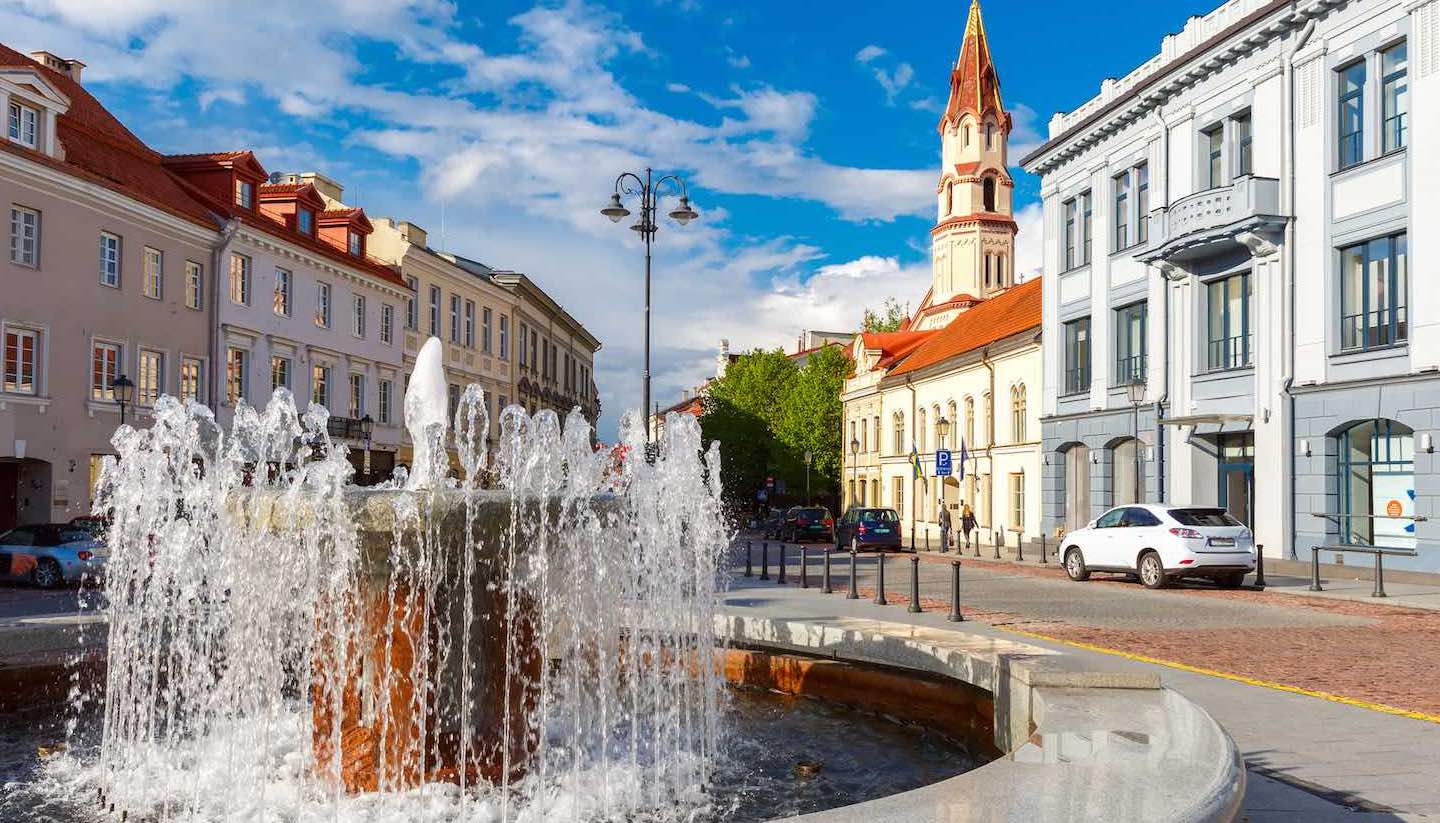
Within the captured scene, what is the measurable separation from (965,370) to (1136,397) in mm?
18695

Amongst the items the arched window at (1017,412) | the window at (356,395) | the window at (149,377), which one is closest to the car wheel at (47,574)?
the window at (149,377)

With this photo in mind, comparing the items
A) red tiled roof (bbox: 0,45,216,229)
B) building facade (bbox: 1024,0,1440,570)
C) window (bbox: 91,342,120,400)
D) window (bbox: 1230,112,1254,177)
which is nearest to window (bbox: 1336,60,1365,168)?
building facade (bbox: 1024,0,1440,570)

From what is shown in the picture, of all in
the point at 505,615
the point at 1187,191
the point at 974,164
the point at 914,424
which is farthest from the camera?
the point at 974,164

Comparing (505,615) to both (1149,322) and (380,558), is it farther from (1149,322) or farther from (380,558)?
(1149,322)

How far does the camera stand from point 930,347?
58.1m

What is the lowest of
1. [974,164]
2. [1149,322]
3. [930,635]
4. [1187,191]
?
[930,635]

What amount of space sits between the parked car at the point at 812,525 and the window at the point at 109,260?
88.0ft

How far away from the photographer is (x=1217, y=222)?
27.7 meters

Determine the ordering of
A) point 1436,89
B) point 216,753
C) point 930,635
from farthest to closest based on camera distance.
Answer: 1. point 1436,89
2. point 930,635
3. point 216,753

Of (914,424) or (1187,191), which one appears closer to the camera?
(1187,191)

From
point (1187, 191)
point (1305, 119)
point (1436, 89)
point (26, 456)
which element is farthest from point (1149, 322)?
point (26, 456)

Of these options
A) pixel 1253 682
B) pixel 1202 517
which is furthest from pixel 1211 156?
pixel 1253 682

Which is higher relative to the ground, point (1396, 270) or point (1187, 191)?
point (1187, 191)

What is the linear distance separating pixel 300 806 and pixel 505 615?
1434mm
